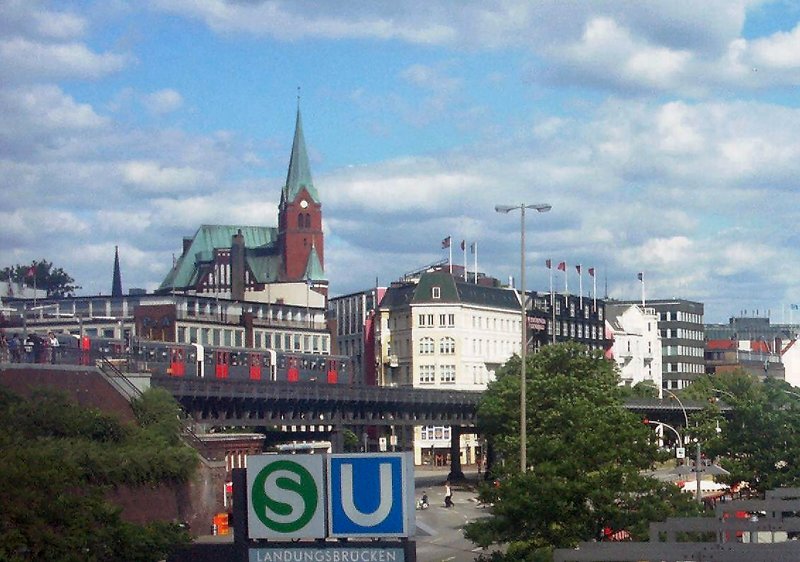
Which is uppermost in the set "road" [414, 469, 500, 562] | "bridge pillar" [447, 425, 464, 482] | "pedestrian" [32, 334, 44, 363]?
"pedestrian" [32, 334, 44, 363]

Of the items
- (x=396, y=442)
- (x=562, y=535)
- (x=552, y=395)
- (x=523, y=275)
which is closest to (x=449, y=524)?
(x=552, y=395)

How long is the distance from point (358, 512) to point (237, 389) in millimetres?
82586

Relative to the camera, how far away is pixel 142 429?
96562 millimetres

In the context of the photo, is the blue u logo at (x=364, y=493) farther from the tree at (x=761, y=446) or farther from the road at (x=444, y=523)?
the tree at (x=761, y=446)

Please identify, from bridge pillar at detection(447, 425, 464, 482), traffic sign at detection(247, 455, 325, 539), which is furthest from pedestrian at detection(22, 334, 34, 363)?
bridge pillar at detection(447, 425, 464, 482)

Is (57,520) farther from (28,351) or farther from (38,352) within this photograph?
(38,352)

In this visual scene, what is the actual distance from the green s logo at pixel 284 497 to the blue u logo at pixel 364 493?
0.50m

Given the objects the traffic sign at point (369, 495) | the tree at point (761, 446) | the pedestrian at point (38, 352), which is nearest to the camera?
the traffic sign at point (369, 495)

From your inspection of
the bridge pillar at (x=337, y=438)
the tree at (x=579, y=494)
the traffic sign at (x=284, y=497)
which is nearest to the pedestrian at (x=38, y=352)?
the tree at (x=579, y=494)

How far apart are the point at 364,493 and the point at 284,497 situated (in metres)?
1.69

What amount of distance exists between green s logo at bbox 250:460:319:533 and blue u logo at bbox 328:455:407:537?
1.64 ft

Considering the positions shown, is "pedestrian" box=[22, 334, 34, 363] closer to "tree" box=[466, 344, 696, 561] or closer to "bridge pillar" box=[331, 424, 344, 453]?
"tree" box=[466, 344, 696, 561]

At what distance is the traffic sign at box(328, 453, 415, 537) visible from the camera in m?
32.0

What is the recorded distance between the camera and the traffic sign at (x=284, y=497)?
3272 cm
